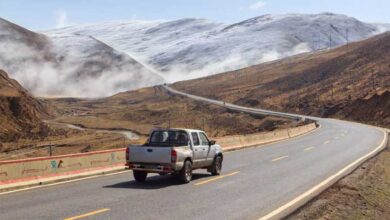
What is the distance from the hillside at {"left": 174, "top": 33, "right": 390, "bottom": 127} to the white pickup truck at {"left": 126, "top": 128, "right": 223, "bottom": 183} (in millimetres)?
67556

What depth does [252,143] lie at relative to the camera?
4006cm

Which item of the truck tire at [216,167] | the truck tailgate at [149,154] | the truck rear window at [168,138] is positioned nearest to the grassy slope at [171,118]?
the truck tire at [216,167]

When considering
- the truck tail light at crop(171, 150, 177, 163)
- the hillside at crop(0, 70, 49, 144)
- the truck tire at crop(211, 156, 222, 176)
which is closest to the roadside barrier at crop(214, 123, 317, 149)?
the truck tire at crop(211, 156, 222, 176)

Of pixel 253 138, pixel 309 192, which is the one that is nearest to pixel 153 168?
pixel 309 192

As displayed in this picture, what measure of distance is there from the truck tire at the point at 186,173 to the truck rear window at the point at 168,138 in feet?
2.86

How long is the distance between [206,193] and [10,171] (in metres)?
5.92

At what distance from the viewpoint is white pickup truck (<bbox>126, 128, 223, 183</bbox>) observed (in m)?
17.0

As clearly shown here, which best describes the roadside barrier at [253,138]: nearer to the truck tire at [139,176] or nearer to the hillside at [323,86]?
the truck tire at [139,176]

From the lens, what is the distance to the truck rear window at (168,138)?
18375 millimetres

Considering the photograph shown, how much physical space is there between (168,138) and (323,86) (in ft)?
374

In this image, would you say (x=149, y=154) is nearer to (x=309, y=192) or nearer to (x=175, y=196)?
(x=175, y=196)

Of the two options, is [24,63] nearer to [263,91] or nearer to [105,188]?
[263,91]

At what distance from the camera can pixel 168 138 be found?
61.2 feet

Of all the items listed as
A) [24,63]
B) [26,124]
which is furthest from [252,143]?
[24,63]
